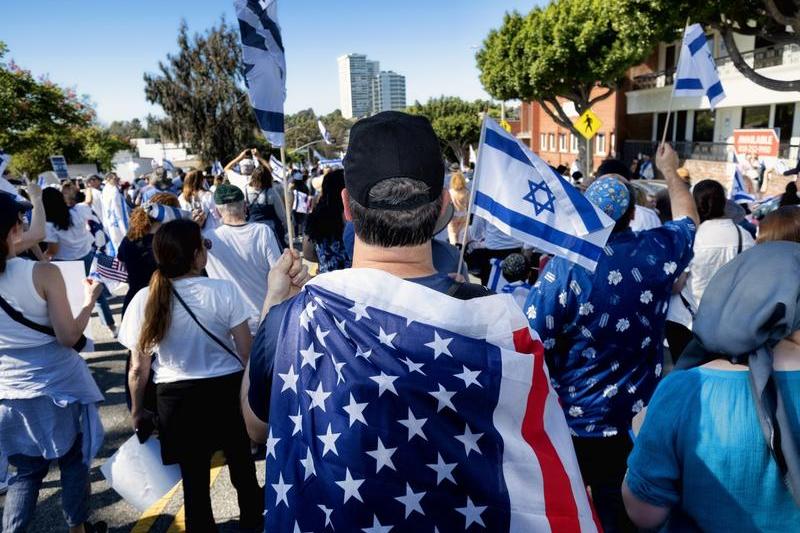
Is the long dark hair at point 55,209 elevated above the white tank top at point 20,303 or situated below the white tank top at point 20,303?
above

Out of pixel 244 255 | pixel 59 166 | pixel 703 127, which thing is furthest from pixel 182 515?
pixel 703 127

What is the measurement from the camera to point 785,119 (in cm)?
2284

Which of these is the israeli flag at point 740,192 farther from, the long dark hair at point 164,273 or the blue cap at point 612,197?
the long dark hair at point 164,273

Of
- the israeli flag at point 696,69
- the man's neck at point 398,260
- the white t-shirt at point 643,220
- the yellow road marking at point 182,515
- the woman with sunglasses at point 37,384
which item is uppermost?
the israeli flag at point 696,69

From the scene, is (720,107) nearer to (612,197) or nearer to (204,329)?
(612,197)

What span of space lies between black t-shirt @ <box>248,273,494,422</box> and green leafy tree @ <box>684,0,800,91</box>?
13.4 meters

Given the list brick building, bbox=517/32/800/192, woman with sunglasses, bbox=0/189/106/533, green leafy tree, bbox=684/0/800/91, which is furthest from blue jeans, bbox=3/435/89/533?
brick building, bbox=517/32/800/192

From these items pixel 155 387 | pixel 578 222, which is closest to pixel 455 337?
pixel 578 222

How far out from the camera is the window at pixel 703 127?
2771 cm

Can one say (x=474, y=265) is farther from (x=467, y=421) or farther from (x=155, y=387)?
(x=467, y=421)

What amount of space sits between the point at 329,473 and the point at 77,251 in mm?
6684

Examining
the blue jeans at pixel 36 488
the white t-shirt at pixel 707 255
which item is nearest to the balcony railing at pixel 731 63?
the white t-shirt at pixel 707 255

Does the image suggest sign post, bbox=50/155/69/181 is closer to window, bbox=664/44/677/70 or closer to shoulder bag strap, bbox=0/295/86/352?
shoulder bag strap, bbox=0/295/86/352

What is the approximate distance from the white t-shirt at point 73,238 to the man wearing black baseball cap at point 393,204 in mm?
6213
